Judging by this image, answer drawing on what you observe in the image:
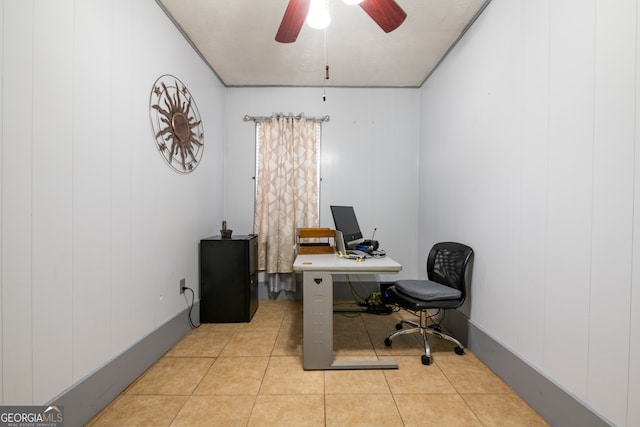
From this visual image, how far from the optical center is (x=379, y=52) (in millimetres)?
2725

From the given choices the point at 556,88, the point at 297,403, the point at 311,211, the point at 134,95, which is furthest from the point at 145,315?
the point at 556,88

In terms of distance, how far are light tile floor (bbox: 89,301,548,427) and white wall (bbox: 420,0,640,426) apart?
1.31 ft

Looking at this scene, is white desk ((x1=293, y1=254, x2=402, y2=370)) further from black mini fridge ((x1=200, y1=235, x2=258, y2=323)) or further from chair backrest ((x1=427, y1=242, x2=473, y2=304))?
black mini fridge ((x1=200, y1=235, x2=258, y2=323))

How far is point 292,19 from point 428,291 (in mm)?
2192

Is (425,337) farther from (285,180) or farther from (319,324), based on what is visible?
(285,180)

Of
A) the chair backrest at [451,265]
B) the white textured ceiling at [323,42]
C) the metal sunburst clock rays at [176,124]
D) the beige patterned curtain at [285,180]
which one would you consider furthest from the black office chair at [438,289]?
the metal sunburst clock rays at [176,124]

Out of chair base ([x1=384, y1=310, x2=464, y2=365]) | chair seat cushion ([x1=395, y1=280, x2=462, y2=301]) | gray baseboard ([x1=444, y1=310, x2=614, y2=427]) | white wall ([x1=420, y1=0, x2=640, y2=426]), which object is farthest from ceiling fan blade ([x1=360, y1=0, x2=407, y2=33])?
gray baseboard ([x1=444, y1=310, x2=614, y2=427])

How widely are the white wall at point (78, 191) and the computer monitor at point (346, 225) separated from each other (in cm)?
147

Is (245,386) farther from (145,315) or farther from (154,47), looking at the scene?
(154,47)

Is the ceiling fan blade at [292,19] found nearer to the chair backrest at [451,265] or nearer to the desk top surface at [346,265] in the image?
the desk top surface at [346,265]

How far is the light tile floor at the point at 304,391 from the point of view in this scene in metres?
1.47

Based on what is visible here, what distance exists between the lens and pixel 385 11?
1591 mm

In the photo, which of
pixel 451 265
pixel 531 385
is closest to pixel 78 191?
pixel 451 265

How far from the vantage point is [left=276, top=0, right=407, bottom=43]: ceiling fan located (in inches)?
60.0
